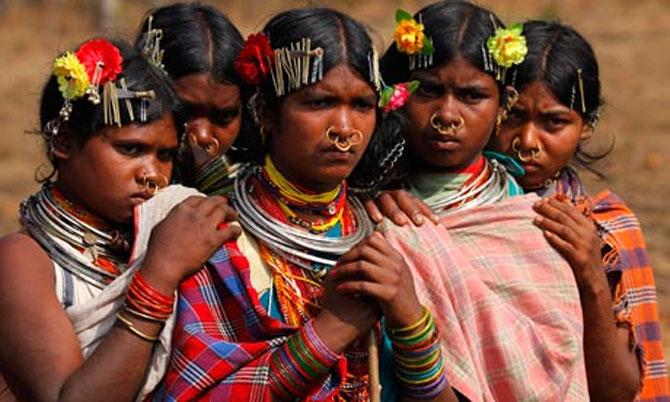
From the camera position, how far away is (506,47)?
4.50 meters

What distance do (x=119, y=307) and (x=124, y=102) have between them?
59cm

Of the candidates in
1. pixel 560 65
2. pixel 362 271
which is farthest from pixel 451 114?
pixel 362 271

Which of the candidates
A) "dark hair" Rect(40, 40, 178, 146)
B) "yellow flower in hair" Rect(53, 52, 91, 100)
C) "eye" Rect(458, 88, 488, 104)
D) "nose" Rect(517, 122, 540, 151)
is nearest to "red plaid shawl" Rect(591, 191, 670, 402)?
"nose" Rect(517, 122, 540, 151)

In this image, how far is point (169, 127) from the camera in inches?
162

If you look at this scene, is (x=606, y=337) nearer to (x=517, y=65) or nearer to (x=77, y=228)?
(x=517, y=65)

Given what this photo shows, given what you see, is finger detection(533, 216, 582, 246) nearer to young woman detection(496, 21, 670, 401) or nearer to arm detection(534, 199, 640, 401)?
arm detection(534, 199, 640, 401)

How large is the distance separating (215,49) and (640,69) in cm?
1418

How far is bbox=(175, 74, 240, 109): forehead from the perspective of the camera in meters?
4.80

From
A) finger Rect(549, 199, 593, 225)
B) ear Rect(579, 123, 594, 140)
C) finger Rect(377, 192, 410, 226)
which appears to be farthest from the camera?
ear Rect(579, 123, 594, 140)

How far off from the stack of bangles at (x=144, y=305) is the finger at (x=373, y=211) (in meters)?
0.77

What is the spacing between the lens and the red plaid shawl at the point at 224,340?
3.75m

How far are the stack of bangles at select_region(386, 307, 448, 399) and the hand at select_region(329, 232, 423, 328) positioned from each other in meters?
0.03

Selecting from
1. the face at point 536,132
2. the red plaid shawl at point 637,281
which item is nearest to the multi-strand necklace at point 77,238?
the face at point 536,132

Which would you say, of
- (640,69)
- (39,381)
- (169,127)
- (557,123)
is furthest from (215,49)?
(640,69)
